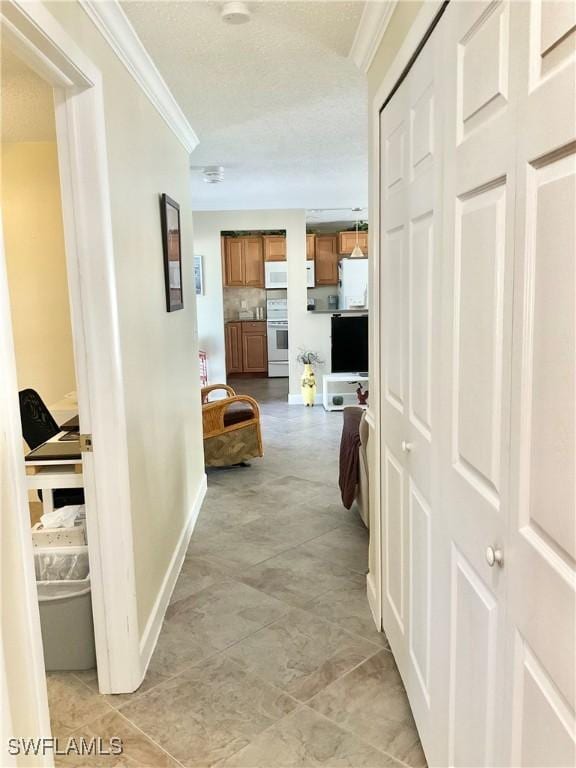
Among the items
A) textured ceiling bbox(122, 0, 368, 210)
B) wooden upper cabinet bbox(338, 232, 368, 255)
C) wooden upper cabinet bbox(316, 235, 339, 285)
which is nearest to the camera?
textured ceiling bbox(122, 0, 368, 210)

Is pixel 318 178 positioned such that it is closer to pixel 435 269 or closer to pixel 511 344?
pixel 435 269

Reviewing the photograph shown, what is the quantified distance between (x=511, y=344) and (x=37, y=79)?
2.43 meters

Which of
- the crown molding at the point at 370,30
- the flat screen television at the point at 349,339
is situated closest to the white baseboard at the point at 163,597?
the crown molding at the point at 370,30

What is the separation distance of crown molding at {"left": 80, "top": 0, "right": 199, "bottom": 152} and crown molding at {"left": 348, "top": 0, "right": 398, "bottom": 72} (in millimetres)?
844

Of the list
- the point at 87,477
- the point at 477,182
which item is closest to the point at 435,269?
the point at 477,182

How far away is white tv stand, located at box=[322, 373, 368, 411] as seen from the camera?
7.03 m

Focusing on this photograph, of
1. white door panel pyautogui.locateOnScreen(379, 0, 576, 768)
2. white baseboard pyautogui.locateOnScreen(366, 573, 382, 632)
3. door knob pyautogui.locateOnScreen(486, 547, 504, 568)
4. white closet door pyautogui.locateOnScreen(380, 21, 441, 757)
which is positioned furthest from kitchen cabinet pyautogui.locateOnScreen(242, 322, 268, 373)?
door knob pyautogui.locateOnScreen(486, 547, 504, 568)

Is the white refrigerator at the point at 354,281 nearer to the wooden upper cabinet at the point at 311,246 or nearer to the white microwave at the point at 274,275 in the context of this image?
the wooden upper cabinet at the point at 311,246

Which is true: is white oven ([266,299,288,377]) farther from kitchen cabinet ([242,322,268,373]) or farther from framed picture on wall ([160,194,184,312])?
framed picture on wall ([160,194,184,312])

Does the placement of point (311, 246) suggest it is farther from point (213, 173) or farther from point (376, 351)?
point (376, 351)

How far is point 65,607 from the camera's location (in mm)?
2215

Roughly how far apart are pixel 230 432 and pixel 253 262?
16.7 ft

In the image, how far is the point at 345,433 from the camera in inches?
151

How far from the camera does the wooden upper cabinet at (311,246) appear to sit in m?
9.12
